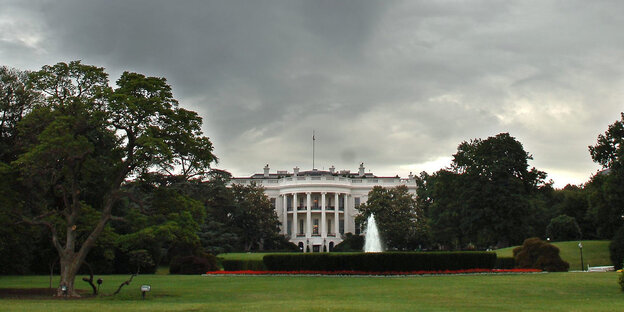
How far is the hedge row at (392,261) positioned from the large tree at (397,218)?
35.7 meters

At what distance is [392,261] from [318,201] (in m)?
57.3

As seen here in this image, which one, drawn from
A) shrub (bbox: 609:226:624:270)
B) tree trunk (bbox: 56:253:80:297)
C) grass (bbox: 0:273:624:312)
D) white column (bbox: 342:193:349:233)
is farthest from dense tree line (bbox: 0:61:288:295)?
white column (bbox: 342:193:349:233)

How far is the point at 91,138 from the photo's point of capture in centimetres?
2264

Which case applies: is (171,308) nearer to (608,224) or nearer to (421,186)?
(608,224)

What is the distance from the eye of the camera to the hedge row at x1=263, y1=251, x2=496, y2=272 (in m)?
32.5

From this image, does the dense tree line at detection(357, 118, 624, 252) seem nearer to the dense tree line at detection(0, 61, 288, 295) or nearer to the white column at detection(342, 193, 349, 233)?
the white column at detection(342, 193, 349, 233)

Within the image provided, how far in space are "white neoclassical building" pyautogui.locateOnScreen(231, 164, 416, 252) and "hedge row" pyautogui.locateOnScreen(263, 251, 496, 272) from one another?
49249 mm

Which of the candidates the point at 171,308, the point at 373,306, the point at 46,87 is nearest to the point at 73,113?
the point at 46,87

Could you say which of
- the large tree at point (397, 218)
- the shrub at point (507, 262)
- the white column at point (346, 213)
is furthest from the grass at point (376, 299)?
the white column at point (346, 213)

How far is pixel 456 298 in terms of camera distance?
17.8 meters

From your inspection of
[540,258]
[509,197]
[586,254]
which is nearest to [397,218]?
[509,197]

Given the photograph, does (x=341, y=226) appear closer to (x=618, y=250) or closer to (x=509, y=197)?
(x=509, y=197)

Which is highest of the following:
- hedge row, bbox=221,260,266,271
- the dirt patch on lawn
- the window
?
the window

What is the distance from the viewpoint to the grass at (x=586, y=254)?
44.3m
